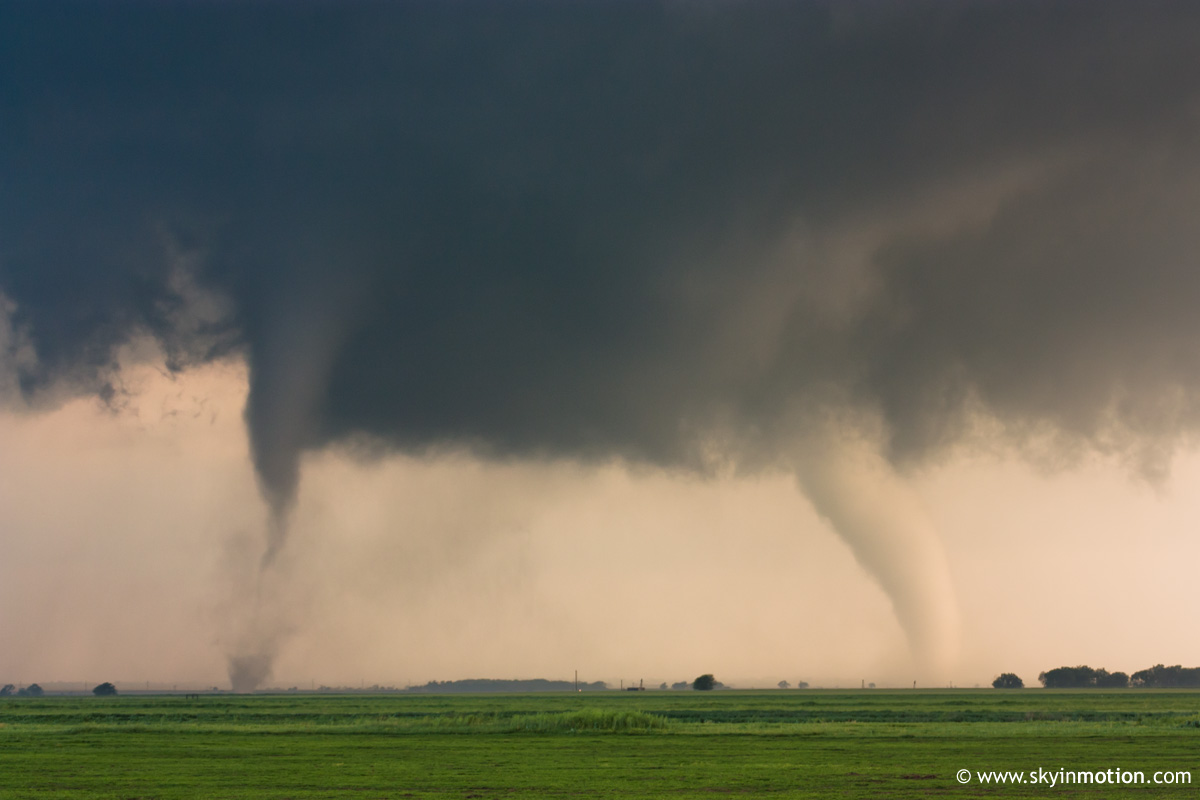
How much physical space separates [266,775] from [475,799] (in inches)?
535

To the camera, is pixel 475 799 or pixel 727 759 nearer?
pixel 475 799

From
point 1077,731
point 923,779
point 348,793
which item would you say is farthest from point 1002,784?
point 1077,731

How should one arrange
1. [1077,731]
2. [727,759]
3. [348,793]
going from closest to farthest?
[348,793]
[727,759]
[1077,731]

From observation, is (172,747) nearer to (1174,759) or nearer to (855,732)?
(855,732)

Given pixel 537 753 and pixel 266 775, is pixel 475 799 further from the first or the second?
pixel 537 753

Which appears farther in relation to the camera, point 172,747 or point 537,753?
point 172,747

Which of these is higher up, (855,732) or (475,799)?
(475,799)

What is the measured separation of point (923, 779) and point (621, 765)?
14077 mm

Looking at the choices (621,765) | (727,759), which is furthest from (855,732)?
(621,765)

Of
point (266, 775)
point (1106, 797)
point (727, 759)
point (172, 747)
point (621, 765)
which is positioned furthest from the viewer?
point (172, 747)

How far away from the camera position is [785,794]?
30.8m

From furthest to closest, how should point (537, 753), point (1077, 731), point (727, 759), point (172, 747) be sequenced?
point (1077, 731)
point (172, 747)
point (537, 753)
point (727, 759)

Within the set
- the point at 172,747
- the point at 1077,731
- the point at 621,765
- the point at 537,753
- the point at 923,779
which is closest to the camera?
the point at 923,779

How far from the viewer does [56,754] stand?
166 ft
